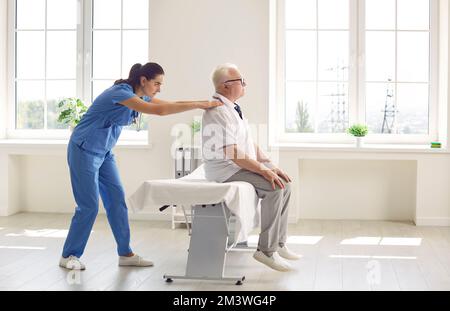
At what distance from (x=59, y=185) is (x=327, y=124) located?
226 centimetres

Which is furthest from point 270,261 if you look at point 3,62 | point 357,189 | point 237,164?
point 3,62

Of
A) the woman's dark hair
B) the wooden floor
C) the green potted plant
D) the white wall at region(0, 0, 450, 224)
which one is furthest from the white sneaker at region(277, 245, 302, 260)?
the green potted plant

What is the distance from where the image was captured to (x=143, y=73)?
411cm

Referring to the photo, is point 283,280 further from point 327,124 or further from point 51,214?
point 51,214

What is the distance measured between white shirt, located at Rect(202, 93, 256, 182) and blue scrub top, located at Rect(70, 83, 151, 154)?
45cm

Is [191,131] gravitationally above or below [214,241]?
above

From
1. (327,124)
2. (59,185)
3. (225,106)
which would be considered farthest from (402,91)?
(59,185)

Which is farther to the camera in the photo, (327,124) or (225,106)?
(327,124)

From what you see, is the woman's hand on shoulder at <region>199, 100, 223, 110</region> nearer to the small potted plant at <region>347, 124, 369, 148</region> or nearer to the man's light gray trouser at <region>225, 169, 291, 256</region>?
the man's light gray trouser at <region>225, 169, 291, 256</region>

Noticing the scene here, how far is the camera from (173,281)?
3.87 meters

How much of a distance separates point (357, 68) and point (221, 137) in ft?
8.09
